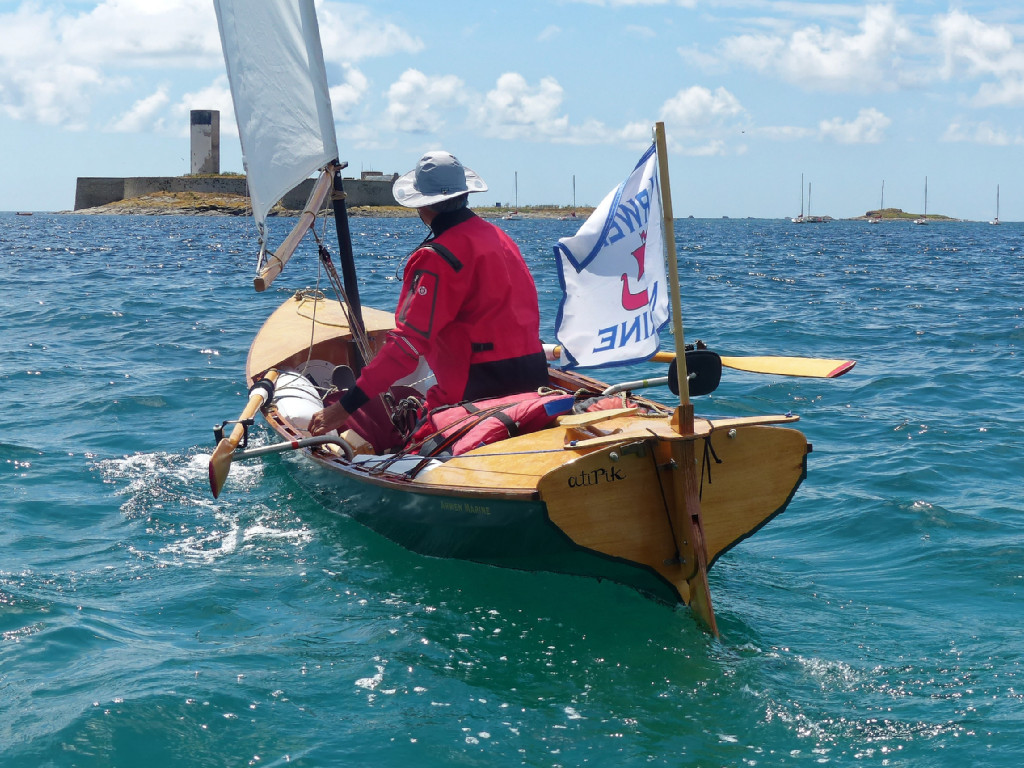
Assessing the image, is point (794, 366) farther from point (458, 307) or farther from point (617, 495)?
point (458, 307)

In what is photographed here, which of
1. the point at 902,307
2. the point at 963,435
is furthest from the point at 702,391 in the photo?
the point at 902,307

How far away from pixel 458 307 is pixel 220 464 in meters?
1.68

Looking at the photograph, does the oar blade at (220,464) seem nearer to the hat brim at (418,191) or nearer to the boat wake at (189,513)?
the boat wake at (189,513)

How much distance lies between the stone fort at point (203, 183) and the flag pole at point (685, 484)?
272 feet

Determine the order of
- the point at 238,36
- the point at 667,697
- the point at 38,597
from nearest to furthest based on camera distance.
→ 1. the point at 667,697
2. the point at 38,597
3. the point at 238,36

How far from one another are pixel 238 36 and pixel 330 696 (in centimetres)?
473

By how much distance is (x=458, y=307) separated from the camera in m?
5.68

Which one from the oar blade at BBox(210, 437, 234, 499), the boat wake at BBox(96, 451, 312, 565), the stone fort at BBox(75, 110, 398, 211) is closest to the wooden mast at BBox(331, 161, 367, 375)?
the boat wake at BBox(96, 451, 312, 565)

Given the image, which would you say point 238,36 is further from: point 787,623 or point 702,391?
point 787,623

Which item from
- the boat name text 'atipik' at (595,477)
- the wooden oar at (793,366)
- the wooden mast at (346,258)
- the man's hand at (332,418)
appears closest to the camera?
the boat name text 'atipik' at (595,477)

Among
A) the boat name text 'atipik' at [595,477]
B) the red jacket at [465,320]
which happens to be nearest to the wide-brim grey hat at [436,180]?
the red jacket at [465,320]

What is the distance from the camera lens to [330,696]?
4219 mm

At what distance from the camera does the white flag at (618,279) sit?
4.58 m

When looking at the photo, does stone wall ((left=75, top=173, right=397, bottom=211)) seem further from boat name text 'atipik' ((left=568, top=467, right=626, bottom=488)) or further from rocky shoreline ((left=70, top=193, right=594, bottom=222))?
boat name text 'atipik' ((left=568, top=467, right=626, bottom=488))
